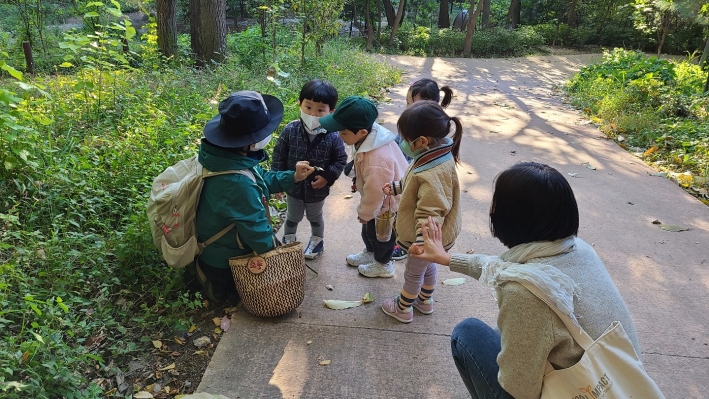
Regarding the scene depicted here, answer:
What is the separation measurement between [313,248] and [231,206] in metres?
1.23

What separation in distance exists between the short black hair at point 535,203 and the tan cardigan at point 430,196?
785 mm

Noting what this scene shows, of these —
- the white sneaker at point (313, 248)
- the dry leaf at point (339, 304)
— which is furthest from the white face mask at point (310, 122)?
the dry leaf at point (339, 304)

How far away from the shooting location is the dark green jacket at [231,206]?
2.71 meters

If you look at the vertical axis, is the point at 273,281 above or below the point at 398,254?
above

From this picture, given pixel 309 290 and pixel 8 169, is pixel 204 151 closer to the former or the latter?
pixel 309 290

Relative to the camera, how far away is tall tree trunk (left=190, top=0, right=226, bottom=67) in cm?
842

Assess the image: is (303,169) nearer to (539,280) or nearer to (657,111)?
(539,280)

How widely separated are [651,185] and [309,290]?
4.52 metres

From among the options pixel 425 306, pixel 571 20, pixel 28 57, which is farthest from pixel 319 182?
pixel 571 20

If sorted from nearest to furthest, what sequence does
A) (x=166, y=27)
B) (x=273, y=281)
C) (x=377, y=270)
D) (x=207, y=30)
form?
(x=273, y=281) → (x=377, y=270) → (x=207, y=30) → (x=166, y=27)

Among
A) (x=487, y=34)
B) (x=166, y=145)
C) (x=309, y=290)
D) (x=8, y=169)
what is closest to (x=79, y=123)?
(x=166, y=145)

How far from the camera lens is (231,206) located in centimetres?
274

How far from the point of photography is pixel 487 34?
65.8ft

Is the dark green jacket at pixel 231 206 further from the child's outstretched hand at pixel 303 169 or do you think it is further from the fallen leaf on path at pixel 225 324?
the fallen leaf on path at pixel 225 324
